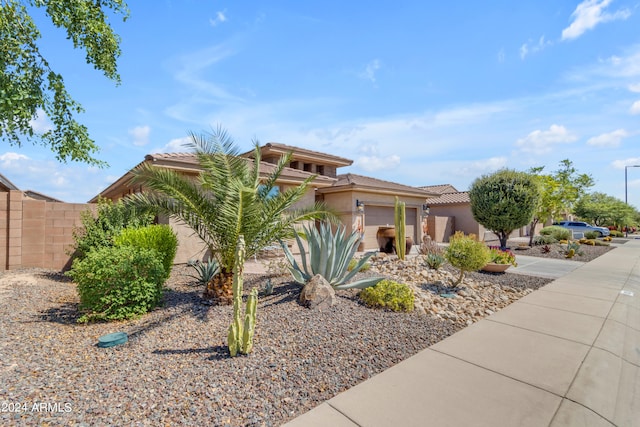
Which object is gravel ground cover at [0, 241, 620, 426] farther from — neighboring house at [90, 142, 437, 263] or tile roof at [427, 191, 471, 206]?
tile roof at [427, 191, 471, 206]

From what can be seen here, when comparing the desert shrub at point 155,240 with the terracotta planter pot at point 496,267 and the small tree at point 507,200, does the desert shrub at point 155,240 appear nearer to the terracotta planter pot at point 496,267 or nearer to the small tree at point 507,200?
the terracotta planter pot at point 496,267

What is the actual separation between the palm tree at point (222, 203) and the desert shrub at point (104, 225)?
3159 millimetres

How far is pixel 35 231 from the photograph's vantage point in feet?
31.4

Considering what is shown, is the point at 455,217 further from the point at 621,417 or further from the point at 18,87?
the point at 18,87

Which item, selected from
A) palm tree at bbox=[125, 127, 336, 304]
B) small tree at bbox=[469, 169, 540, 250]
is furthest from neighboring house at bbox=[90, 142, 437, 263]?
palm tree at bbox=[125, 127, 336, 304]

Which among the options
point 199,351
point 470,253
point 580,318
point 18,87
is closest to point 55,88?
point 18,87

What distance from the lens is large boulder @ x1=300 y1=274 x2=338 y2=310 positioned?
543cm

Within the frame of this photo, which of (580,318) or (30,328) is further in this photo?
(580,318)

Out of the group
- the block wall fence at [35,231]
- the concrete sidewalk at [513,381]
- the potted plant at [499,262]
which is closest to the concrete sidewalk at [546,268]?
the potted plant at [499,262]

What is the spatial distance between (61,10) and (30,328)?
355 inches

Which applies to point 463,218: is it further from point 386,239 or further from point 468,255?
point 468,255

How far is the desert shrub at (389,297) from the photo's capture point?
18.7 ft

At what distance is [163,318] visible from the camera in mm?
5031

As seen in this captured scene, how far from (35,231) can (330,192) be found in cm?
1261
